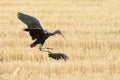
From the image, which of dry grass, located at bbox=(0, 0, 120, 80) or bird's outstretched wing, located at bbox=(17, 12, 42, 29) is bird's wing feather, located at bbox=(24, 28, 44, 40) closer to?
bird's outstretched wing, located at bbox=(17, 12, 42, 29)

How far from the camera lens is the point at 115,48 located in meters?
9.81

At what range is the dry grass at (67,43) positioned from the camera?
7.09 metres

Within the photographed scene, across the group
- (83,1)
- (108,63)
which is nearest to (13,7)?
(83,1)

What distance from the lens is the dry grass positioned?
23.3 ft

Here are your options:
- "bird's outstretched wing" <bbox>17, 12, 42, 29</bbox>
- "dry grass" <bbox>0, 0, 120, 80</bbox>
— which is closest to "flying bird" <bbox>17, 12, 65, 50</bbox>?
"bird's outstretched wing" <bbox>17, 12, 42, 29</bbox>

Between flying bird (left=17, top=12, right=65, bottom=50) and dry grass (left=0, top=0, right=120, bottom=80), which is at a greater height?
flying bird (left=17, top=12, right=65, bottom=50)

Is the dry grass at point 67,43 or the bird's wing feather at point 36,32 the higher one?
the bird's wing feather at point 36,32

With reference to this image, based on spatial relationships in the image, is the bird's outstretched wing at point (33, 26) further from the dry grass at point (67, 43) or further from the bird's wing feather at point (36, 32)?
the dry grass at point (67, 43)

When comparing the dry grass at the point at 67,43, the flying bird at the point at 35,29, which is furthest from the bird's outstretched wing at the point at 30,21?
the dry grass at the point at 67,43

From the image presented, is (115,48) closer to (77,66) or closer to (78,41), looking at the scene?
(78,41)

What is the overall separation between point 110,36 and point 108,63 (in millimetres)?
3717

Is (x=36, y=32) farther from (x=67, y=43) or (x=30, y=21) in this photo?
(x=67, y=43)

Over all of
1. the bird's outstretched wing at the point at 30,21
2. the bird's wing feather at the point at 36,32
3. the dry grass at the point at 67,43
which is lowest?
the dry grass at the point at 67,43

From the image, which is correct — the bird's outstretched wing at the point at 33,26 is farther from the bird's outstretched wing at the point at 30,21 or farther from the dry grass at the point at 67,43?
the dry grass at the point at 67,43
